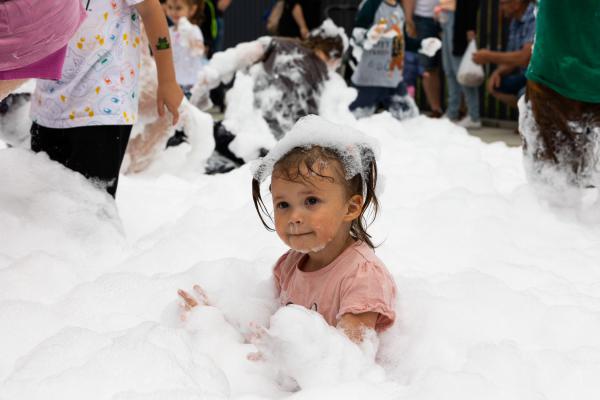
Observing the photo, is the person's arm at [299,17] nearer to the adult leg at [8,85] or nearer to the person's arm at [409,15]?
the person's arm at [409,15]

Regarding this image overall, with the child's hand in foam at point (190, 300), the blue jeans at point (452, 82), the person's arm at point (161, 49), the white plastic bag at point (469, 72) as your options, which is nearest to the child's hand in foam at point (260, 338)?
the child's hand in foam at point (190, 300)

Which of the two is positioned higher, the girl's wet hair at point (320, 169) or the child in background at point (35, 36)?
the child in background at point (35, 36)

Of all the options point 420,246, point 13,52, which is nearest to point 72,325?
point 13,52

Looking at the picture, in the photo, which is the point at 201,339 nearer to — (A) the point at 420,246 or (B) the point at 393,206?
(A) the point at 420,246

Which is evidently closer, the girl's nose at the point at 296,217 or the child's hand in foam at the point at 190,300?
the girl's nose at the point at 296,217

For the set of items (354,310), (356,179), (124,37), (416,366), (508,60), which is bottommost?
(508,60)

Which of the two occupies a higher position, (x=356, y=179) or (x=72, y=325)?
(x=356, y=179)

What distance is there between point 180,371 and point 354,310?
405mm

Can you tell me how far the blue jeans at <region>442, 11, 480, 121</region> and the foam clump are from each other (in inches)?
246

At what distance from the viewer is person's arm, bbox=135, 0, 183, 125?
2646 mm

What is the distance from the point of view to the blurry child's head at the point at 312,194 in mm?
1821

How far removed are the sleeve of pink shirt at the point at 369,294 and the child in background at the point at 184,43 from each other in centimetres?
431

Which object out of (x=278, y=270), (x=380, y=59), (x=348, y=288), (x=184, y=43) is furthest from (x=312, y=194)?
(x=380, y=59)

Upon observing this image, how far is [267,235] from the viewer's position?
275cm
